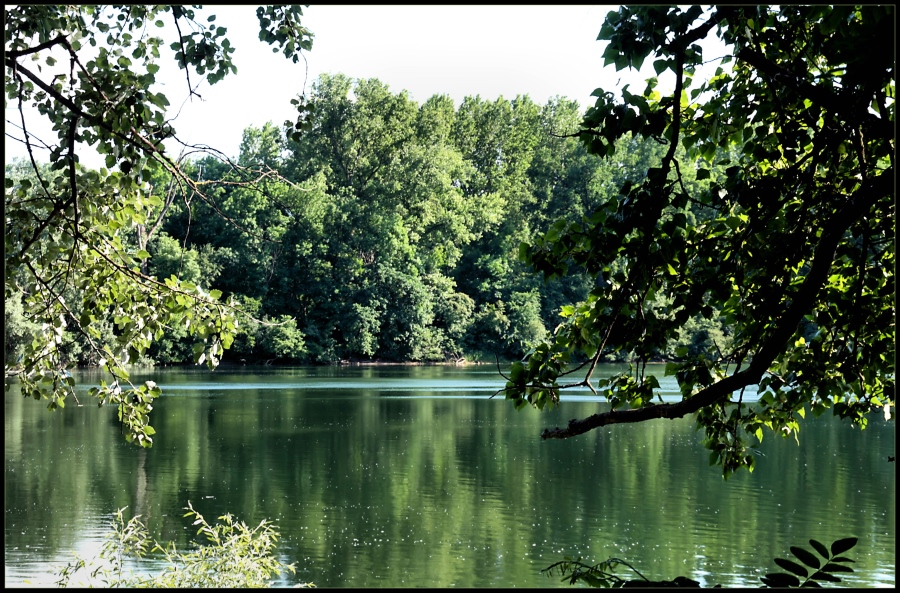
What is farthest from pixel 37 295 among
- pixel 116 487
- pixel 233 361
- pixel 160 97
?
pixel 233 361

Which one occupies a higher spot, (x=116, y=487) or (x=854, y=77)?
(x=854, y=77)

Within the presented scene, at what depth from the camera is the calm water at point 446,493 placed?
10.3 metres

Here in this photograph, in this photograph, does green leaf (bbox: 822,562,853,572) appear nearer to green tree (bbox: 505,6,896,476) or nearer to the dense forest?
green tree (bbox: 505,6,896,476)

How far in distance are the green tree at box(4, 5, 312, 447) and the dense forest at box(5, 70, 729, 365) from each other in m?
32.4

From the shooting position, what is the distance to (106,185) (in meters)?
4.25

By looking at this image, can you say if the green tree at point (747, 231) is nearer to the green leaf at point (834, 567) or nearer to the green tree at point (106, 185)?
the green leaf at point (834, 567)

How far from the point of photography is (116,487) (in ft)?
44.9

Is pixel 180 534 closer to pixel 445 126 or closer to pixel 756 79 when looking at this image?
pixel 756 79

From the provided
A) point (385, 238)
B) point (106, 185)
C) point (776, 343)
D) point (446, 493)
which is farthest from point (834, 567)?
point (385, 238)

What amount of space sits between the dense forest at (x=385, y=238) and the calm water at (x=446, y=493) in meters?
18.0

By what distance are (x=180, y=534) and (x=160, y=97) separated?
8.51 metres

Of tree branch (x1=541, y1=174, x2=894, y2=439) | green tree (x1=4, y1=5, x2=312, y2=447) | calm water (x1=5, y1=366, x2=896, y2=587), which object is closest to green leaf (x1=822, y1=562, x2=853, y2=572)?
tree branch (x1=541, y1=174, x2=894, y2=439)

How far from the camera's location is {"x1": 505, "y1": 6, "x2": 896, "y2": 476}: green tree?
2848mm

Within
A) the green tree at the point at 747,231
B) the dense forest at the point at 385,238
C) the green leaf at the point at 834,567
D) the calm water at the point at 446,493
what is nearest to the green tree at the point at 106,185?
the green tree at the point at 747,231
